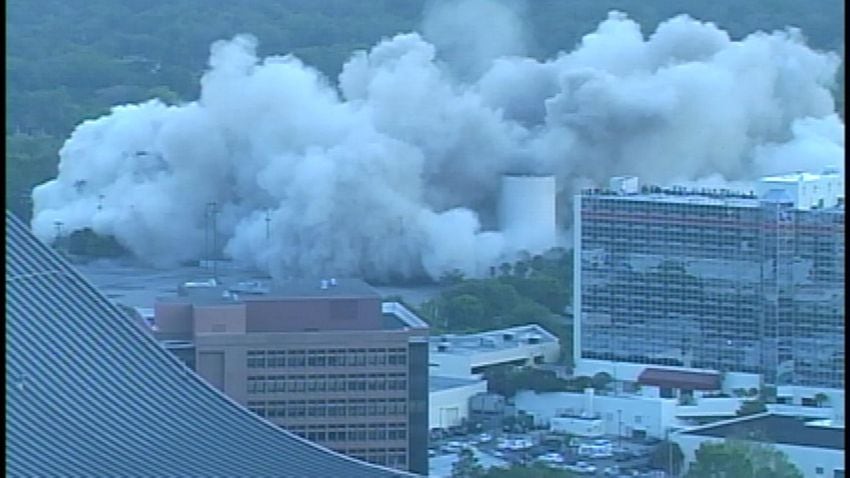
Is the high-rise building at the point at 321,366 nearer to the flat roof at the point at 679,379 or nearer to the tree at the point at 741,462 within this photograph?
the tree at the point at 741,462

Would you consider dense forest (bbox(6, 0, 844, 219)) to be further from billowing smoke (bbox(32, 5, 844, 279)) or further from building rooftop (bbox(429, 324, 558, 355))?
building rooftop (bbox(429, 324, 558, 355))

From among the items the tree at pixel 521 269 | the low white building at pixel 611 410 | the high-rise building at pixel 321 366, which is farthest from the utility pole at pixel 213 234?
the high-rise building at pixel 321 366

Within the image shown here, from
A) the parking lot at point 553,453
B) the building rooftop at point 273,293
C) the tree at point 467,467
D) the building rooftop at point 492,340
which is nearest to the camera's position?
the tree at point 467,467

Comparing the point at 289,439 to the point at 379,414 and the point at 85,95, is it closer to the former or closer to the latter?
the point at 379,414

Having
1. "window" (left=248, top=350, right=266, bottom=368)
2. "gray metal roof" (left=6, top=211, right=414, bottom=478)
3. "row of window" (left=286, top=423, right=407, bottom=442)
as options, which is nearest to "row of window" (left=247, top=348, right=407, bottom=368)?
"window" (left=248, top=350, right=266, bottom=368)

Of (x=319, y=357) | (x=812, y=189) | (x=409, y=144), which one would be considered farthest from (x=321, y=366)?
(x=409, y=144)
